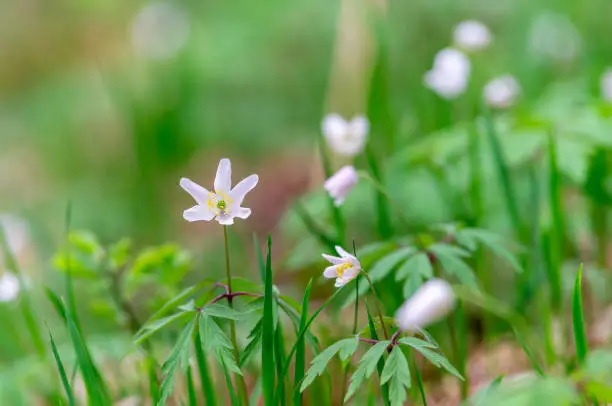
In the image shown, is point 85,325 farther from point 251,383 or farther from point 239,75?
point 239,75

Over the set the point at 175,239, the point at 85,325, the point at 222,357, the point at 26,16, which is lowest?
the point at 85,325

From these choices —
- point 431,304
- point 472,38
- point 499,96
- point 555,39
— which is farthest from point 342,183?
point 555,39

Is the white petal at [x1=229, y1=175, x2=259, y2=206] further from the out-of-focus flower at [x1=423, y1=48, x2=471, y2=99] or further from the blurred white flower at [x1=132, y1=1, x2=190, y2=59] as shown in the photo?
the blurred white flower at [x1=132, y1=1, x2=190, y2=59]

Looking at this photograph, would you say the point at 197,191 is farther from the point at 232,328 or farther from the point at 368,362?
the point at 368,362

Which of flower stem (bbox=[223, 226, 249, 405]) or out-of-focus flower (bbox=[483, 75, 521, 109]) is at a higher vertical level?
out-of-focus flower (bbox=[483, 75, 521, 109])

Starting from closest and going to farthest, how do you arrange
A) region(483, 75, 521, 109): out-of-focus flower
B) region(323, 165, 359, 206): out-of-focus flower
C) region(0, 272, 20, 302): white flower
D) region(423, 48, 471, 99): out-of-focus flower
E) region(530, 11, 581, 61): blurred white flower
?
1. region(323, 165, 359, 206): out-of-focus flower
2. region(0, 272, 20, 302): white flower
3. region(483, 75, 521, 109): out-of-focus flower
4. region(423, 48, 471, 99): out-of-focus flower
5. region(530, 11, 581, 61): blurred white flower

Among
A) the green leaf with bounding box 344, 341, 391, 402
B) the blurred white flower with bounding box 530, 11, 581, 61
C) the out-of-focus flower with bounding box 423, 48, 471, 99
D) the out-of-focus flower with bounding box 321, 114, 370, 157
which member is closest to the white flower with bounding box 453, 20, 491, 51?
the out-of-focus flower with bounding box 423, 48, 471, 99

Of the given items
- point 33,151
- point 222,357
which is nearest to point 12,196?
point 33,151

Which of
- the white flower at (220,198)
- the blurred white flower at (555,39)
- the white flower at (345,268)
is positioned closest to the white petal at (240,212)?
the white flower at (220,198)
